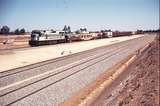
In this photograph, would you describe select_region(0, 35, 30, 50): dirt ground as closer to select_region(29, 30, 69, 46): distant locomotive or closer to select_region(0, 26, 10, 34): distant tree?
select_region(29, 30, 69, 46): distant locomotive

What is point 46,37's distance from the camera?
57.0 metres

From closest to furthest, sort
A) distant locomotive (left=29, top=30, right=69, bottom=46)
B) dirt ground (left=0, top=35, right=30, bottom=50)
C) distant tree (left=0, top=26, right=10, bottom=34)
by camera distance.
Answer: dirt ground (left=0, top=35, right=30, bottom=50)
distant locomotive (left=29, top=30, right=69, bottom=46)
distant tree (left=0, top=26, right=10, bottom=34)

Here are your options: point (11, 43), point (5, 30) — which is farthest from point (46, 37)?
point (5, 30)

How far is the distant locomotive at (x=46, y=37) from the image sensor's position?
54562 millimetres

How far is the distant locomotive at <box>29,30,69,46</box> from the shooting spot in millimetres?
54562

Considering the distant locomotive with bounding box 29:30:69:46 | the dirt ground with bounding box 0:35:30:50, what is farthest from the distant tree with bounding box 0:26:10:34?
the distant locomotive with bounding box 29:30:69:46

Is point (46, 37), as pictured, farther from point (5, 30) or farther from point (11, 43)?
point (5, 30)

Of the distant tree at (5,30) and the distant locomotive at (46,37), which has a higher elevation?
the distant tree at (5,30)

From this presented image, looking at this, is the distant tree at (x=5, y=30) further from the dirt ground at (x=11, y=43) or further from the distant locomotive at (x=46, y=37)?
the distant locomotive at (x=46, y=37)

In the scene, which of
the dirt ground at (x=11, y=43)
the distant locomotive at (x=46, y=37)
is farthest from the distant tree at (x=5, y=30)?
the distant locomotive at (x=46, y=37)

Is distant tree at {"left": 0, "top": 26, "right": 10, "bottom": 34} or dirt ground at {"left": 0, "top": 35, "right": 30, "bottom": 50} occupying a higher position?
distant tree at {"left": 0, "top": 26, "right": 10, "bottom": 34}

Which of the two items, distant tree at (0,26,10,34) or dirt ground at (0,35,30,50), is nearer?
dirt ground at (0,35,30,50)

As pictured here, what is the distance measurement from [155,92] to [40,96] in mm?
6448

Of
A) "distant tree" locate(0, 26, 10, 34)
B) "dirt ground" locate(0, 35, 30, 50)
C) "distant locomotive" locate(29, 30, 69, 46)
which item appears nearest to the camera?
"dirt ground" locate(0, 35, 30, 50)
